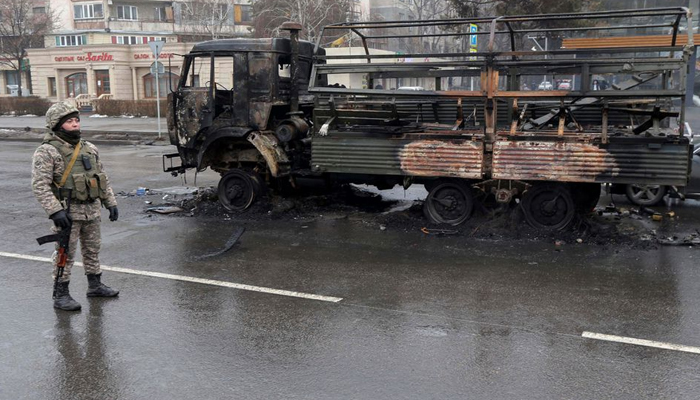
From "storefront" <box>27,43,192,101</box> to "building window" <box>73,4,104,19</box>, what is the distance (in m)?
16.9

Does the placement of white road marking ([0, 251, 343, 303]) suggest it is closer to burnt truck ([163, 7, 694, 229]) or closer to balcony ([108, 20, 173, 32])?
burnt truck ([163, 7, 694, 229])

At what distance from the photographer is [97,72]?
48.4 meters

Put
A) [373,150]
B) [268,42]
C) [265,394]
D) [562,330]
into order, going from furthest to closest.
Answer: [268,42] < [373,150] < [562,330] < [265,394]

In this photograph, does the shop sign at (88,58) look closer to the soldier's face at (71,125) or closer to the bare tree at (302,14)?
the bare tree at (302,14)

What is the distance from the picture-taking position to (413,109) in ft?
32.9

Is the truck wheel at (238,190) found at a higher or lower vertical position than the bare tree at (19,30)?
lower

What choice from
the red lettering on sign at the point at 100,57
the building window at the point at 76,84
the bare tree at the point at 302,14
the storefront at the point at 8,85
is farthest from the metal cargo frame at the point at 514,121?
the storefront at the point at 8,85

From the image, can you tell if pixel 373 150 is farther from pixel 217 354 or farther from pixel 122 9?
pixel 122 9

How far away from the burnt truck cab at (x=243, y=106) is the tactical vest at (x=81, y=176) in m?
3.73

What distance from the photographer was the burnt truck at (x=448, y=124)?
793cm

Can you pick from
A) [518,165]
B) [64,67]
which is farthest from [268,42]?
[64,67]

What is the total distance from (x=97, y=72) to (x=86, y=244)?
46.4 m

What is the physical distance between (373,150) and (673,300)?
4.24 meters

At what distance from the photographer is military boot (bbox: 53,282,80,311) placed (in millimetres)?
5695
